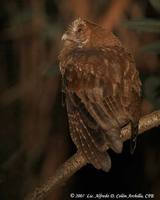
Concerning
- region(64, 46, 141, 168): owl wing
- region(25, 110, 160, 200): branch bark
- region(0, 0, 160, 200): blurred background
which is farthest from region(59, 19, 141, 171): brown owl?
region(0, 0, 160, 200): blurred background

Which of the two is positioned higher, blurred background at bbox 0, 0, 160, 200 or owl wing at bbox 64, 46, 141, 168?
owl wing at bbox 64, 46, 141, 168

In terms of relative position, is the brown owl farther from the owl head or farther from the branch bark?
the branch bark

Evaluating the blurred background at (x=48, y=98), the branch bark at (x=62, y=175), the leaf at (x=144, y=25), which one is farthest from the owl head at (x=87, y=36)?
the blurred background at (x=48, y=98)

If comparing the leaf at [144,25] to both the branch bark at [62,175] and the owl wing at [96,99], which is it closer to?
the owl wing at [96,99]

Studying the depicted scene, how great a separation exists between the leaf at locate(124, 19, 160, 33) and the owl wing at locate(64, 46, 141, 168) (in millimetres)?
210

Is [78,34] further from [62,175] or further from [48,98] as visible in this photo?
[48,98]

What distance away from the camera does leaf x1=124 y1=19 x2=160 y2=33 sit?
3914mm

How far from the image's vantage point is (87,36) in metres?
4.39

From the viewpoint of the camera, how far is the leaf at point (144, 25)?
12.8 feet

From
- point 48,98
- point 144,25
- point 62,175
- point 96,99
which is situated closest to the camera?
point 62,175

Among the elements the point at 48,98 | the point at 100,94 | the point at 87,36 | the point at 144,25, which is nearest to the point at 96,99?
the point at 100,94

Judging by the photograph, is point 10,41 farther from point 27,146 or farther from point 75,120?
point 75,120

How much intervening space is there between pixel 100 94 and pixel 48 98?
8.91ft

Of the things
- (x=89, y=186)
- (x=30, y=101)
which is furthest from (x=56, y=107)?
(x=89, y=186)
